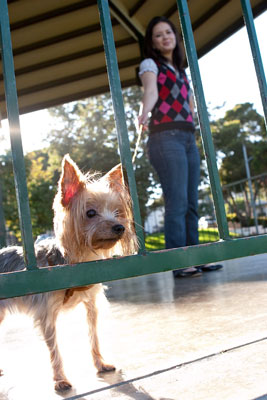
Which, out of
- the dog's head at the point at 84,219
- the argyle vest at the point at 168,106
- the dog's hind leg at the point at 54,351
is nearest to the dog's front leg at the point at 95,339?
the dog's hind leg at the point at 54,351

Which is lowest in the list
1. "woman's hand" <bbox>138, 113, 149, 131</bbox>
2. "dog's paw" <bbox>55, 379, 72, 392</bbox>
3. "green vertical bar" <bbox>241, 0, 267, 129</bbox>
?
"dog's paw" <bbox>55, 379, 72, 392</bbox>

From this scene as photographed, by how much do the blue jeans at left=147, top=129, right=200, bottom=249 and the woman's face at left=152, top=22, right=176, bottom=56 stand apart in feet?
3.07

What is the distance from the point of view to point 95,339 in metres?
2.60

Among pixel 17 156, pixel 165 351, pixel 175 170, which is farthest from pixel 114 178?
pixel 175 170

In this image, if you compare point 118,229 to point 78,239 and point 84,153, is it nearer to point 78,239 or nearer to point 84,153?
point 78,239

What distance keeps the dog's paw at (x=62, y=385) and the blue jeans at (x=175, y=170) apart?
2752 millimetres

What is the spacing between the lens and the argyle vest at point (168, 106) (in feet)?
15.2

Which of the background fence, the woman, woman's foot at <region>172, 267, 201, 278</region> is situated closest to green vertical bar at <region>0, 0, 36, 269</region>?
the woman

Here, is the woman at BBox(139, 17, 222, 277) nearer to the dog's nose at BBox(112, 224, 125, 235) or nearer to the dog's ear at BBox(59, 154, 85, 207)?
the dog's ear at BBox(59, 154, 85, 207)

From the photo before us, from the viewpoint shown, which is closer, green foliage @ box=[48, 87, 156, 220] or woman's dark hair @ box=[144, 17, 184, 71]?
woman's dark hair @ box=[144, 17, 184, 71]

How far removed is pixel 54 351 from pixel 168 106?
3.04 meters

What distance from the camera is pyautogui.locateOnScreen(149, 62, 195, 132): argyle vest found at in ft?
15.2

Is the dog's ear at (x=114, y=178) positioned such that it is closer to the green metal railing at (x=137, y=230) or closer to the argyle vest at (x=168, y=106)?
the green metal railing at (x=137, y=230)

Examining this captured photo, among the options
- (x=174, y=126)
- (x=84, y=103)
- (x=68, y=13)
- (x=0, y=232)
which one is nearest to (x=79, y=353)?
(x=0, y=232)
